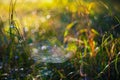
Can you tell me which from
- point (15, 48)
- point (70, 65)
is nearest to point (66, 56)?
point (70, 65)

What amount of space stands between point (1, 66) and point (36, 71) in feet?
1.11

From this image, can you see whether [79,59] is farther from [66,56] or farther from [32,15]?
[32,15]

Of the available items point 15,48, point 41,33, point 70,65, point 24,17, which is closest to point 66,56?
point 70,65

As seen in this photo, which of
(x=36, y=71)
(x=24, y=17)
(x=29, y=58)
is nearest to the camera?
(x=36, y=71)

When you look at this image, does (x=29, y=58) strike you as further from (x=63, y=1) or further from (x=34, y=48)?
(x=63, y=1)

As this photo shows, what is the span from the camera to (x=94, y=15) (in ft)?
14.5

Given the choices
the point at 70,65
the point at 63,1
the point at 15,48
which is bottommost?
the point at 70,65

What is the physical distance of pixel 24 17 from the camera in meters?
4.88

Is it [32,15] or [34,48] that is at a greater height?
[32,15]

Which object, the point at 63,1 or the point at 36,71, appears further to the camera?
the point at 63,1

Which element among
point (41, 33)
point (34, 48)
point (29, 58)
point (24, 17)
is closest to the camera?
point (29, 58)

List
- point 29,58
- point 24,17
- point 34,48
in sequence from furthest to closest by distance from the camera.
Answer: point 24,17 → point 34,48 → point 29,58

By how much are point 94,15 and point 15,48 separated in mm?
1503

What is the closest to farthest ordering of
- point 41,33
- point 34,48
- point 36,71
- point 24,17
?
1. point 36,71
2. point 34,48
3. point 41,33
4. point 24,17
